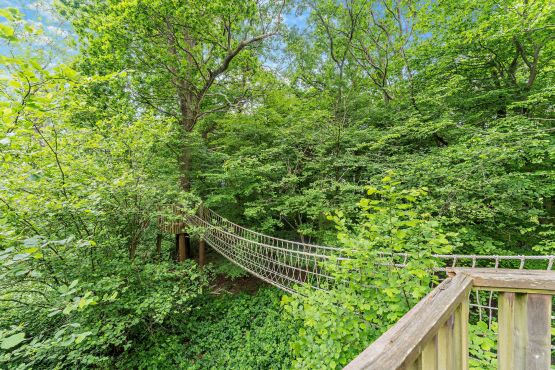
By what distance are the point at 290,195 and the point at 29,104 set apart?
3425 millimetres

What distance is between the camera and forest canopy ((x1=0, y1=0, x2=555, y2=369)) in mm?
1800

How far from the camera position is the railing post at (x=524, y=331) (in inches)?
21.4

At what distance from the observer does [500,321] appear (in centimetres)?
59

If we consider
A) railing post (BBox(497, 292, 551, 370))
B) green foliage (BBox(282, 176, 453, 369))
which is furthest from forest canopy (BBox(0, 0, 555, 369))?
railing post (BBox(497, 292, 551, 370))

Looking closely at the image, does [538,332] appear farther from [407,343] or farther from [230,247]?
[230,247]

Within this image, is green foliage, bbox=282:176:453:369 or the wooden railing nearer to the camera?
the wooden railing

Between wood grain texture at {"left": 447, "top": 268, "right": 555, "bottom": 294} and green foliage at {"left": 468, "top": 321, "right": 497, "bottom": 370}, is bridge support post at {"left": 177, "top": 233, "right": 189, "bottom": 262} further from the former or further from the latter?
wood grain texture at {"left": 447, "top": 268, "right": 555, "bottom": 294}

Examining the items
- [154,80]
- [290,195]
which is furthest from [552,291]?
[154,80]

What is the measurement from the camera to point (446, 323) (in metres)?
0.48

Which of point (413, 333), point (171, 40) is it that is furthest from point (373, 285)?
point (171, 40)

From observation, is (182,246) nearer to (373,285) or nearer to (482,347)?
(373,285)

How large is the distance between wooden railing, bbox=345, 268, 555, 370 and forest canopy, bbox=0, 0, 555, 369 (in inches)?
26.8

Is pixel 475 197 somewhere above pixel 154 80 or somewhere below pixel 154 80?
below

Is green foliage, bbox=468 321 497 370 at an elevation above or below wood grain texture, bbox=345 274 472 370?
below
